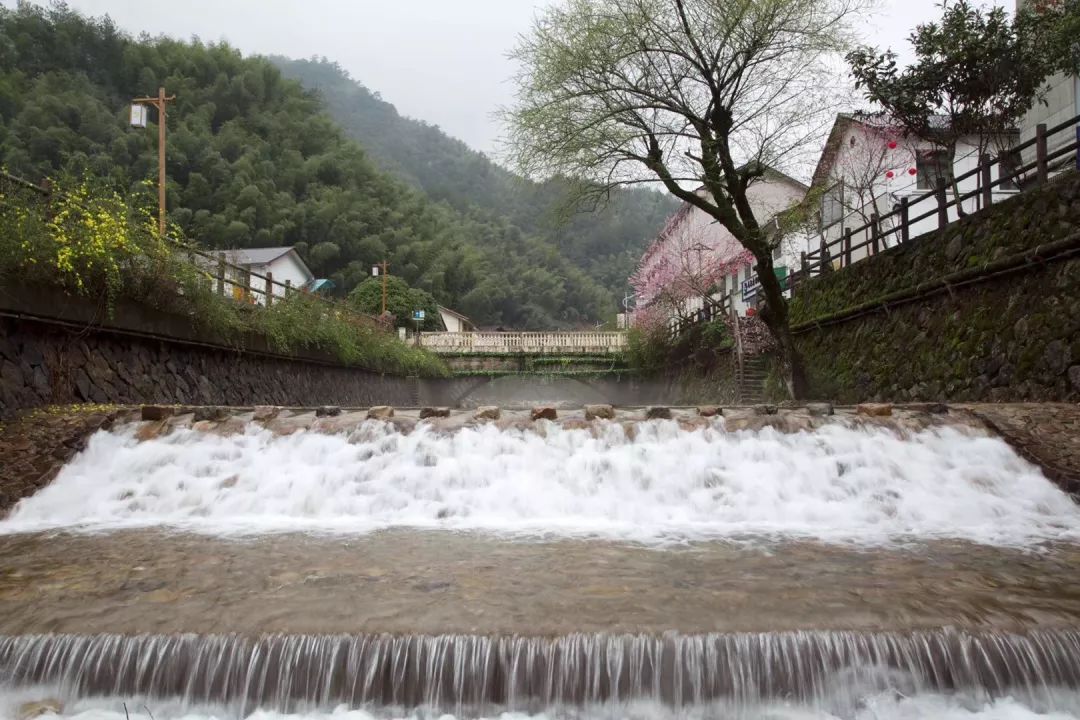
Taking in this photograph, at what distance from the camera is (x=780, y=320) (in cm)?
1330

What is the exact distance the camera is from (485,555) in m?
4.83

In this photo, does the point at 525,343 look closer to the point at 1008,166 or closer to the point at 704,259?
the point at 704,259

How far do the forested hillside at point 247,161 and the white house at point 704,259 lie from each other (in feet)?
92.7

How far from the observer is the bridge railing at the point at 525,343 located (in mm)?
32969

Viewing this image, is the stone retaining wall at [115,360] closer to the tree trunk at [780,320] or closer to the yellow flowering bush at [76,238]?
the yellow flowering bush at [76,238]

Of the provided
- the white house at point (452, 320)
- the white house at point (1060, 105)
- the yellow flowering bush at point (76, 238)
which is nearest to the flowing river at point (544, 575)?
the yellow flowering bush at point (76, 238)

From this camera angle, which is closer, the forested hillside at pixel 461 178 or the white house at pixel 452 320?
the white house at pixel 452 320

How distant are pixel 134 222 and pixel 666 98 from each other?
8835 mm

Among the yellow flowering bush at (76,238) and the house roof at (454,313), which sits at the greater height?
the house roof at (454,313)

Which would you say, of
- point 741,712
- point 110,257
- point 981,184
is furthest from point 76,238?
point 981,184

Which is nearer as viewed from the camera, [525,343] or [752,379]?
[752,379]

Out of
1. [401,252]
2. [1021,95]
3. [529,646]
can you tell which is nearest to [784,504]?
[529,646]

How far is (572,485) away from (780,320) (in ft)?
26.7

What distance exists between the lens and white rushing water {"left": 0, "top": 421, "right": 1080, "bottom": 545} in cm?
599
